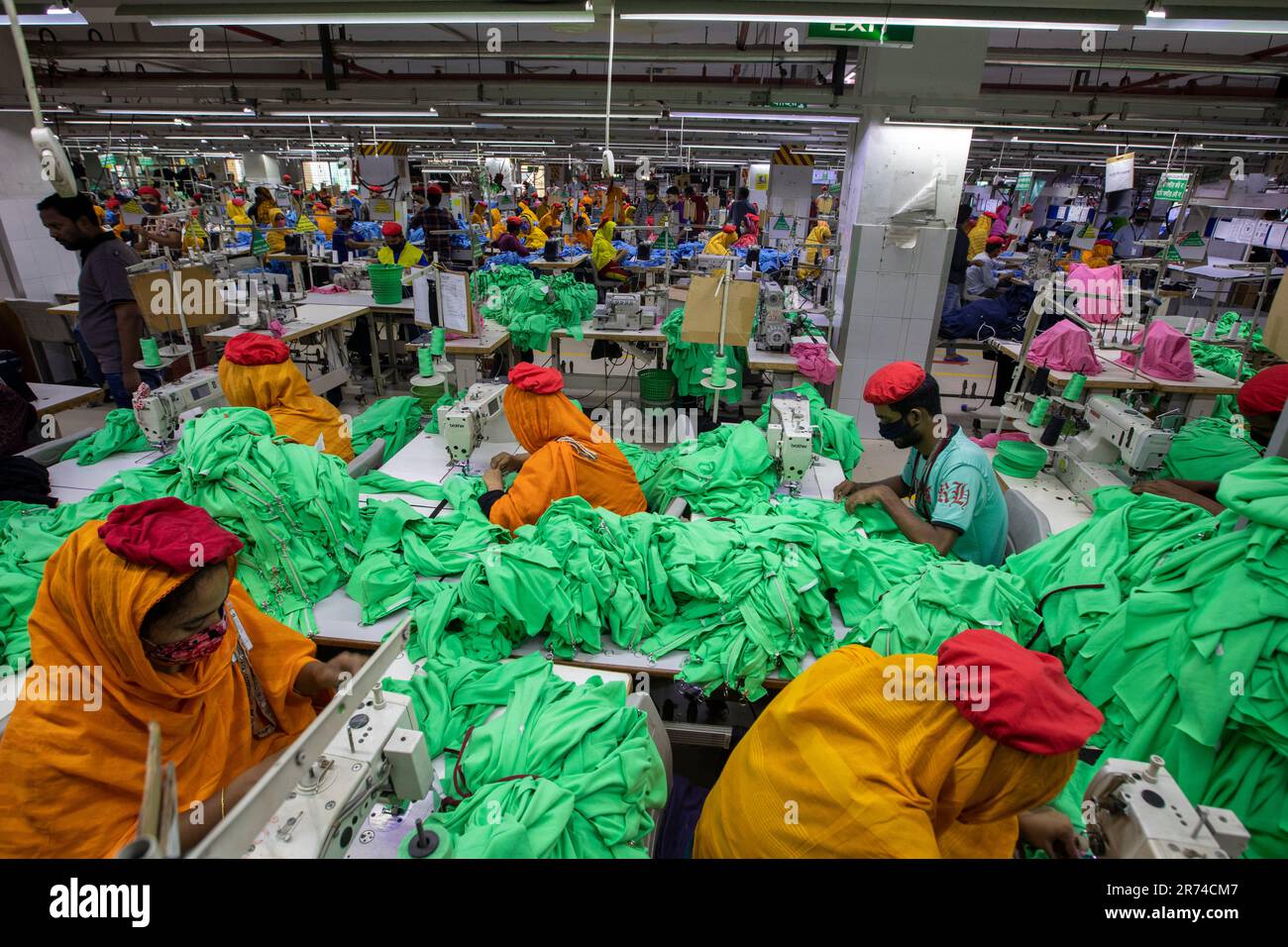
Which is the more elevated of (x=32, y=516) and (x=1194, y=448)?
(x=1194, y=448)

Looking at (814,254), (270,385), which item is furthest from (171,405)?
(814,254)

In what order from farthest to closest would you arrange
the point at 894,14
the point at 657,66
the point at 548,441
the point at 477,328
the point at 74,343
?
the point at 657,66 → the point at 74,343 → the point at 477,328 → the point at 894,14 → the point at 548,441

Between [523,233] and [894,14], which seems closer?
[894,14]

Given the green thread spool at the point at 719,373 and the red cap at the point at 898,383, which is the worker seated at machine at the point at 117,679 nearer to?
the red cap at the point at 898,383

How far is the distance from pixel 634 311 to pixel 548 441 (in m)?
3.85

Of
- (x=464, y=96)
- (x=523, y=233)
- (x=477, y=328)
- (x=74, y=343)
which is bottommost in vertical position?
(x=74, y=343)

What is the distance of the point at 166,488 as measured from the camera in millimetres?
2803

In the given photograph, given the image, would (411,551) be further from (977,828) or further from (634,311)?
(634,311)

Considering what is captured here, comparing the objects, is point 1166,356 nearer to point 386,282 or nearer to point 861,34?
point 861,34

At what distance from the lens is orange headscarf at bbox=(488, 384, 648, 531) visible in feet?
9.87

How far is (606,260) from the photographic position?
10461 mm

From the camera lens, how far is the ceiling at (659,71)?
141 inches

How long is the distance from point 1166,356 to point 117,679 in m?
7.33
